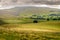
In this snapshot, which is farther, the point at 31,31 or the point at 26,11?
the point at 26,11

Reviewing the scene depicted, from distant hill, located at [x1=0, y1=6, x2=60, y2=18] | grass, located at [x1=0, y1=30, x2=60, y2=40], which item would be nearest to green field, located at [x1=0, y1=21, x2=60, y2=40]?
grass, located at [x1=0, y1=30, x2=60, y2=40]

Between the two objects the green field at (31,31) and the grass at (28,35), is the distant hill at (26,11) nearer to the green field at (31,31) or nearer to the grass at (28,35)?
the green field at (31,31)

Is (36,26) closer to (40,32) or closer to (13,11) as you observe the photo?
(40,32)

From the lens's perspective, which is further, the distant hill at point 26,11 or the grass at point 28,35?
the distant hill at point 26,11

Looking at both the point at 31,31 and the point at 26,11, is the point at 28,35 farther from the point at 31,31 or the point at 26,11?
the point at 26,11

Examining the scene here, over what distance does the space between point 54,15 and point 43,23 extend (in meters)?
0.19

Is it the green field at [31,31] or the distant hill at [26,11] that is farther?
the distant hill at [26,11]

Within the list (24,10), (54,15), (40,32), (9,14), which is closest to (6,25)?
(9,14)

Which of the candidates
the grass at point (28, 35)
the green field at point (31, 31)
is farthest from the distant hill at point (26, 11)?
the grass at point (28, 35)

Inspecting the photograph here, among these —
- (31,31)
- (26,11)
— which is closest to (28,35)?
(31,31)

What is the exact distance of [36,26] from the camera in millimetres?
1629

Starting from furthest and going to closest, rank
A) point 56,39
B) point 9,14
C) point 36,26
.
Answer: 1. point 9,14
2. point 36,26
3. point 56,39

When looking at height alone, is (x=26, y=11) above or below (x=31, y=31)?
above

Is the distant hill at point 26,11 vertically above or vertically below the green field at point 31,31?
above
